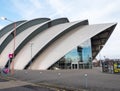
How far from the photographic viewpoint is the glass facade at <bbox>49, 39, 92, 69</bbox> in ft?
160

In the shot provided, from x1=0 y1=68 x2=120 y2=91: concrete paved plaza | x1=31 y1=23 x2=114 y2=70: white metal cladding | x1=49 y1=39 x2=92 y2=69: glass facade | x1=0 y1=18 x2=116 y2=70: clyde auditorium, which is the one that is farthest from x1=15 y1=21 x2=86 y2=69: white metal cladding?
x1=0 y1=68 x2=120 y2=91: concrete paved plaza

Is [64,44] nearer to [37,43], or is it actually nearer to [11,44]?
[37,43]

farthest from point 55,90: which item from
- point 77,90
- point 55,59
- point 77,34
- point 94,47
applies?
point 94,47

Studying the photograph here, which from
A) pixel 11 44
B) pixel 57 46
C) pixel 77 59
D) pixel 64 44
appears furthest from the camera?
pixel 11 44

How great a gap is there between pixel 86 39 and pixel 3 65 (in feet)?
78.7

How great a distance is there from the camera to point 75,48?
159 ft

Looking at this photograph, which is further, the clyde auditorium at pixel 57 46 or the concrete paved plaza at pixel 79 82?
the clyde auditorium at pixel 57 46

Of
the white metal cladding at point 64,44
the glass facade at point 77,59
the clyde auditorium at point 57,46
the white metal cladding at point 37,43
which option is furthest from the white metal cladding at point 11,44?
the glass facade at point 77,59

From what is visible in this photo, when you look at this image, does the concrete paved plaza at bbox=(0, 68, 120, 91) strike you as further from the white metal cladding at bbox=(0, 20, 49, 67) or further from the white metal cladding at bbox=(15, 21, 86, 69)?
the white metal cladding at bbox=(0, 20, 49, 67)

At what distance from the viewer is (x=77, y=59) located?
51.3 metres

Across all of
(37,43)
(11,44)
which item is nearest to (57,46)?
(37,43)

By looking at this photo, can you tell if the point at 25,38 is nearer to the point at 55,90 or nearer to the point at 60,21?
the point at 60,21

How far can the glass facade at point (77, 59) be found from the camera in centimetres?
4866

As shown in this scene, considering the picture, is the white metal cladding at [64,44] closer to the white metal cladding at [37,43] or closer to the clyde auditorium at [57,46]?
the clyde auditorium at [57,46]
